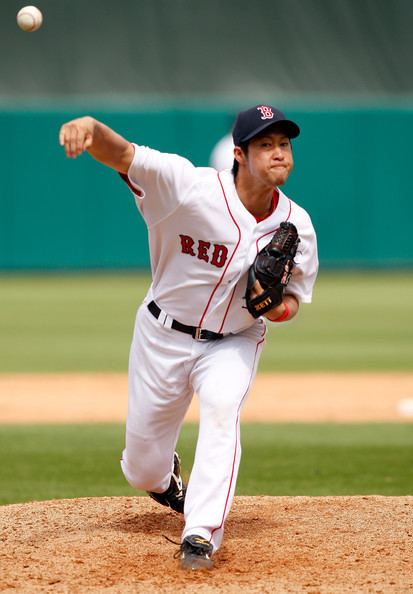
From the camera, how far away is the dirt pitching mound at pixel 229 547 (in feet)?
12.3

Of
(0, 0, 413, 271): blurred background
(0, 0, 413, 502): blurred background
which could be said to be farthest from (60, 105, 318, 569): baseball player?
(0, 0, 413, 271): blurred background

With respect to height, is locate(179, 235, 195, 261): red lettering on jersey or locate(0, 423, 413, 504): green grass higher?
locate(179, 235, 195, 261): red lettering on jersey

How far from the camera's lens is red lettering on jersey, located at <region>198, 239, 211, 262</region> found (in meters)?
4.23

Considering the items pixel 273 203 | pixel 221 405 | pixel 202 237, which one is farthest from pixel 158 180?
pixel 221 405

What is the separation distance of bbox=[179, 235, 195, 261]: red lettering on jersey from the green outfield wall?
1487 cm

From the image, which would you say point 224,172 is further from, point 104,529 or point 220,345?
point 104,529

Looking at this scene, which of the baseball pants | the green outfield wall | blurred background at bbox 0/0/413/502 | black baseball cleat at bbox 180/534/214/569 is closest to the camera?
black baseball cleat at bbox 180/534/214/569

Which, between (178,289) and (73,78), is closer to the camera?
(178,289)

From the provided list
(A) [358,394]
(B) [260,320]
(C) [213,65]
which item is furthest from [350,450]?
(C) [213,65]

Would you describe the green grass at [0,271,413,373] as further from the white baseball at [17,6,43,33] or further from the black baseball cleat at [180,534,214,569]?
the black baseball cleat at [180,534,214,569]

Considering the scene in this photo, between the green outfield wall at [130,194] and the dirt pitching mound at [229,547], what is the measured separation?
563 inches

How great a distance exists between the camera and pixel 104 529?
4547 millimetres

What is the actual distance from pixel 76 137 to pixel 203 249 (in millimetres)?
764

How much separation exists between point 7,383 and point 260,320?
5303 mm
